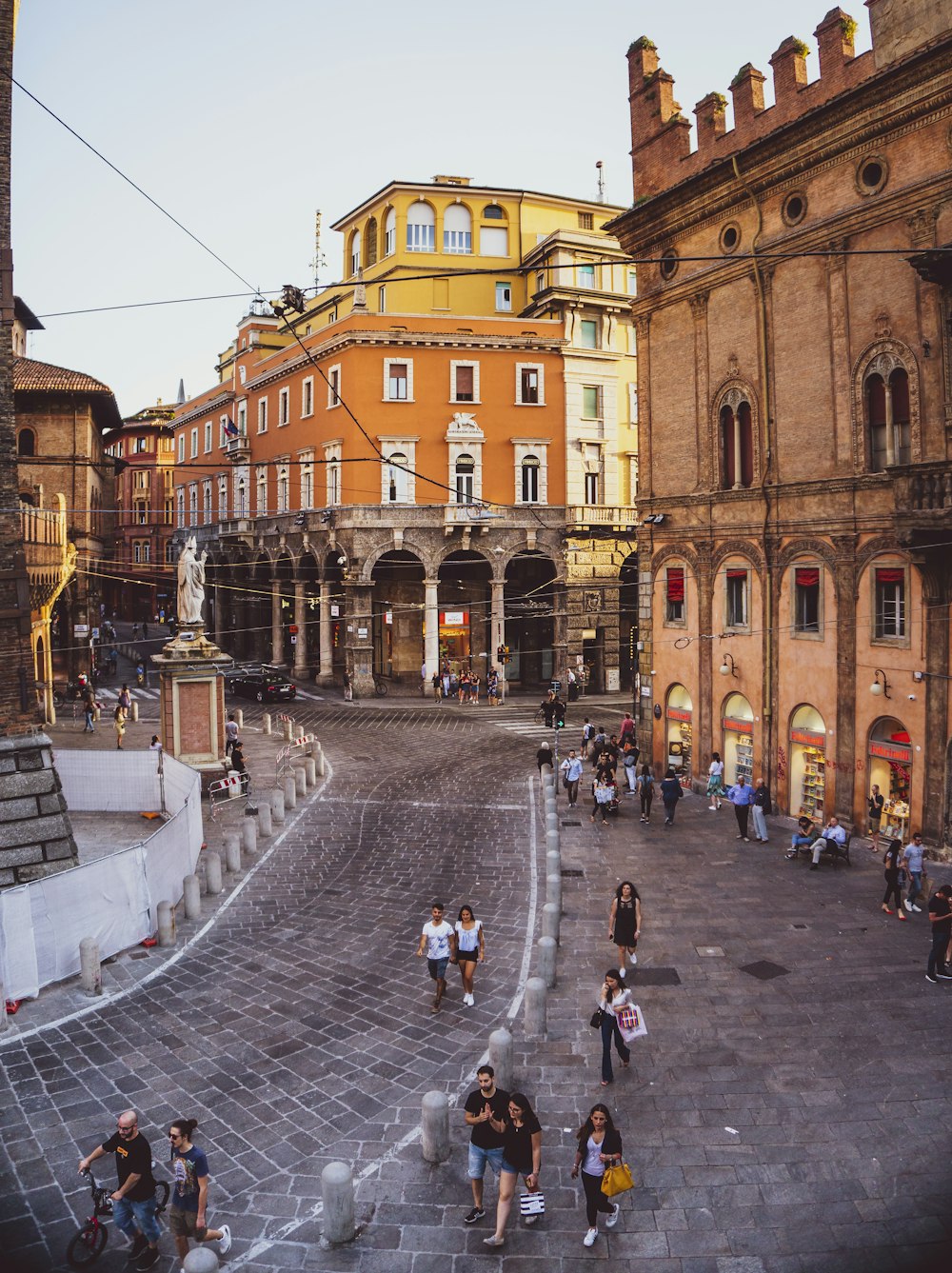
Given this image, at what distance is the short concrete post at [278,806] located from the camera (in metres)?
18.7

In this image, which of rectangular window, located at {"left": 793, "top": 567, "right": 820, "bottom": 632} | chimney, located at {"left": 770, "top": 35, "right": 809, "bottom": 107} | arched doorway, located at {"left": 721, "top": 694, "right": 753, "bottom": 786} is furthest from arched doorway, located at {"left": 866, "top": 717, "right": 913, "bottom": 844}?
chimney, located at {"left": 770, "top": 35, "right": 809, "bottom": 107}

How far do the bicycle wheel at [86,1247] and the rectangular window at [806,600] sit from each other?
16.5 metres

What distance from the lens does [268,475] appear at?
47594 mm

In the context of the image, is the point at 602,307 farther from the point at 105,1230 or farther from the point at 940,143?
the point at 105,1230

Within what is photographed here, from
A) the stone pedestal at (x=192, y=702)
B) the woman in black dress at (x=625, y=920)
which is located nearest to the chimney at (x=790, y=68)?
the woman in black dress at (x=625, y=920)

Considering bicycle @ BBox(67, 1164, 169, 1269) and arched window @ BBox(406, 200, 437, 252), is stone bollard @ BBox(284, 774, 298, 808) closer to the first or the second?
bicycle @ BBox(67, 1164, 169, 1269)

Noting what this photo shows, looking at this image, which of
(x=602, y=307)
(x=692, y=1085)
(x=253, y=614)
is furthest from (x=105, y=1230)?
(x=253, y=614)

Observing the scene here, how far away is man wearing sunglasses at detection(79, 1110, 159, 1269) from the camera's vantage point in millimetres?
6410

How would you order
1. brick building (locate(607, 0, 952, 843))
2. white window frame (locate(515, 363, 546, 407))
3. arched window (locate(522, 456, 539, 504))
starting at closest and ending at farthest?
brick building (locate(607, 0, 952, 843)), white window frame (locate(515, 363, 546, 407)), arched window (locate(522, 456, 539, 504))

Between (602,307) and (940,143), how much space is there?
81.1 ft

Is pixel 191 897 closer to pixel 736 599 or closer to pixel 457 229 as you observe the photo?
pixel 736 599

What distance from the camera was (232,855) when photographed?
1547 cm

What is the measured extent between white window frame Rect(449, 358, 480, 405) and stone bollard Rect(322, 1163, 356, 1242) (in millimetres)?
34972

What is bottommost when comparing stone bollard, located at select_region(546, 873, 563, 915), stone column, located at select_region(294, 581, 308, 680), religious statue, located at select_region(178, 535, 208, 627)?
stone bollard, located at select_region(546, 873, 563, 915)
